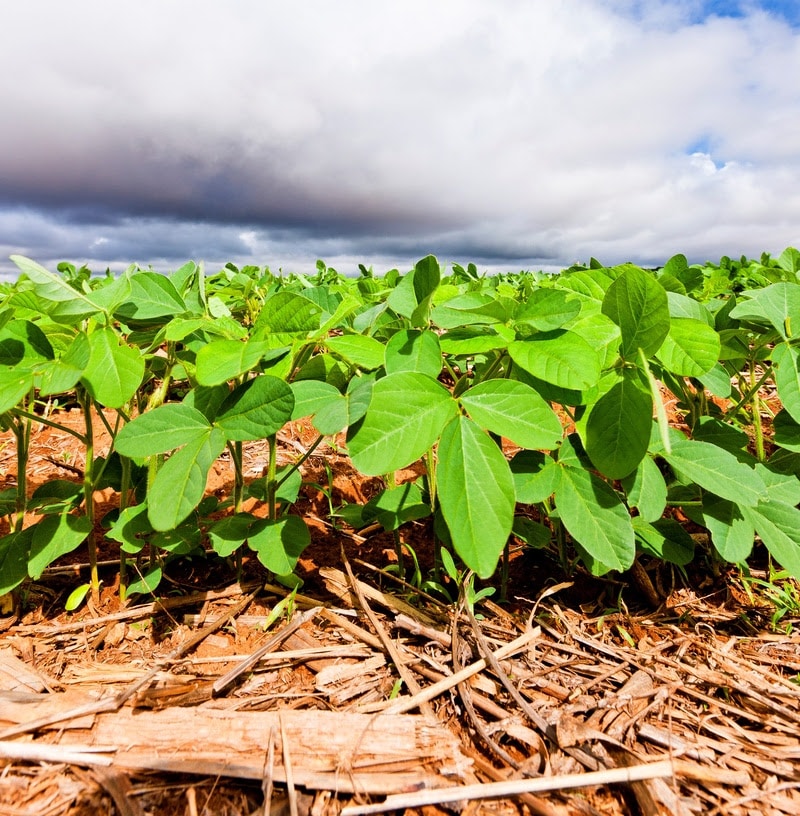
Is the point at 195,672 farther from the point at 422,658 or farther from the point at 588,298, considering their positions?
the point at 588,298

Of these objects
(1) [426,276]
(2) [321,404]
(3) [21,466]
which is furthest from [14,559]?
(1) [426,276]

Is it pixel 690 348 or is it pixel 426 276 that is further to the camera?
pixel 690 348

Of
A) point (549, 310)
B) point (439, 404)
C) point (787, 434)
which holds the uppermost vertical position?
point (549, 310)

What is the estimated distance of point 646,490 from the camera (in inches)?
53.6

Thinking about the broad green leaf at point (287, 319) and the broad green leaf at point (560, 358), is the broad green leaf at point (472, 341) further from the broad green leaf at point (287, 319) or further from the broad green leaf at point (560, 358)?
the broad green leaf at point (287, 319)

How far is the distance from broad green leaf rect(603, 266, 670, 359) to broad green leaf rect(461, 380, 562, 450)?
0.28 metres

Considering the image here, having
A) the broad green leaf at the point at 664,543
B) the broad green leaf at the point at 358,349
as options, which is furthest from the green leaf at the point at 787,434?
the broad green leaf at the point at 358,349

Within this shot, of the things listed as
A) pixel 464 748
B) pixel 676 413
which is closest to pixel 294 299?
pixel 464 748

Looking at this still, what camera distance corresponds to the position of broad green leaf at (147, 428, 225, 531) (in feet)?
3.53

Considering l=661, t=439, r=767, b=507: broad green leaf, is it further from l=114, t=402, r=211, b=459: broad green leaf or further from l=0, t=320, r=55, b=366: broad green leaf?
l=0, t=320, r=55, b=366: broad green leaf

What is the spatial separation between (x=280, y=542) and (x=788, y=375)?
141 centimetres

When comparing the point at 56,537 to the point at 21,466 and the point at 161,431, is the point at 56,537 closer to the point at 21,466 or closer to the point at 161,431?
the point at 21,466

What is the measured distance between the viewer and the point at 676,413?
10.3 ft

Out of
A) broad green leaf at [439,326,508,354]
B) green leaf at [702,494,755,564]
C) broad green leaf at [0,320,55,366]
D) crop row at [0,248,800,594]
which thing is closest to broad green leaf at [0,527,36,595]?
crop row at [0,248,800,594]
